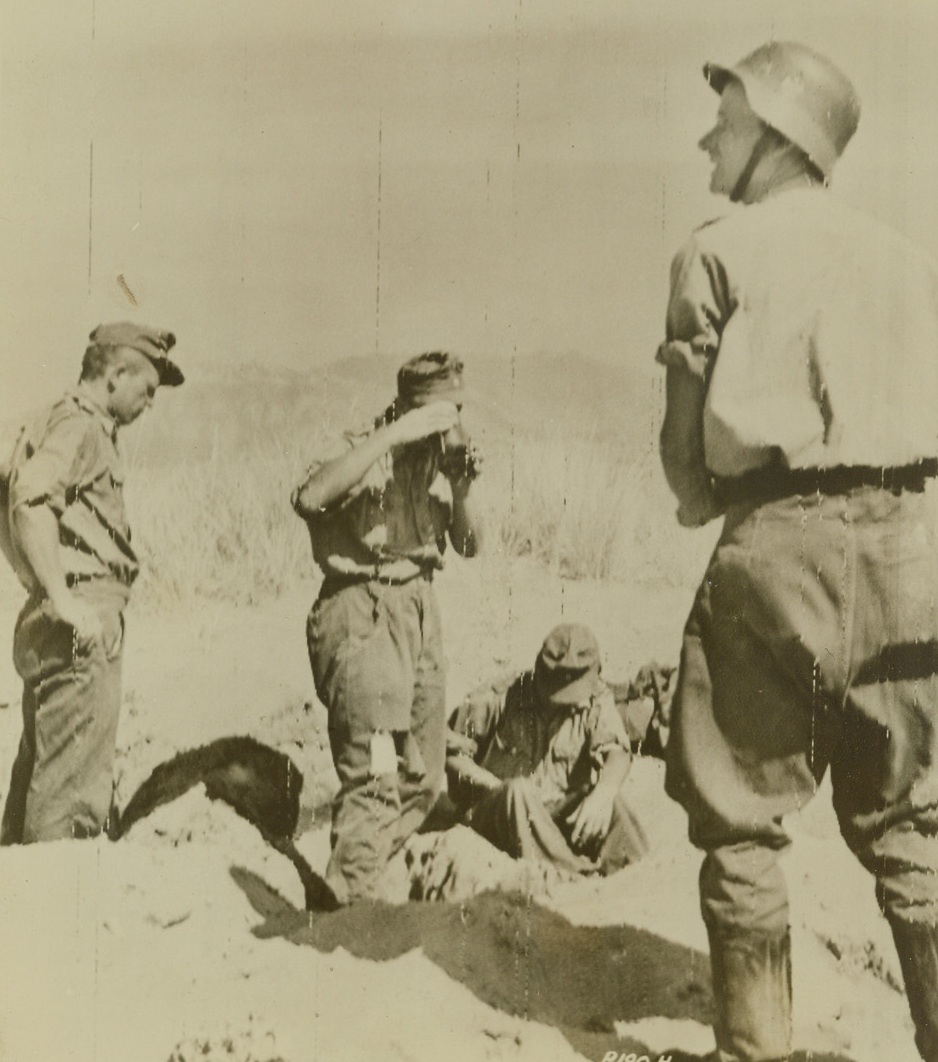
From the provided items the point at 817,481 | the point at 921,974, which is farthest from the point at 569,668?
the point at 921,974

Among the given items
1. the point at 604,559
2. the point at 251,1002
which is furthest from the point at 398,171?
the point at 251,1002

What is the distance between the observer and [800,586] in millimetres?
5020

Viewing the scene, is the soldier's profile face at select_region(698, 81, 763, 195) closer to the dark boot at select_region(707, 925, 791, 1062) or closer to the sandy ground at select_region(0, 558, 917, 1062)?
the sandy ground at select_region(0, 558, 917, 1062)

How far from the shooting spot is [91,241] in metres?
5.64

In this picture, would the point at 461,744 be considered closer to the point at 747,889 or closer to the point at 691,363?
the point at 747,889

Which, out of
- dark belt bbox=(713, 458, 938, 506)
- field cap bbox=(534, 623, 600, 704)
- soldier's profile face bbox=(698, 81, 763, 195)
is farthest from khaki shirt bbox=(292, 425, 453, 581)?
soldier's profile face bbox=(698, 81, 763, 195)

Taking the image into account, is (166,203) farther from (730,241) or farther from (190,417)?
(730,241)

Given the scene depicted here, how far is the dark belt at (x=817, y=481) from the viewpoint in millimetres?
5027

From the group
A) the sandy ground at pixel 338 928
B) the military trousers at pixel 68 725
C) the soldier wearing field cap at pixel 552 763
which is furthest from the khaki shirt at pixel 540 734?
the military trousers at pixel 68 725

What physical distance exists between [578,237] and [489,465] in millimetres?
878

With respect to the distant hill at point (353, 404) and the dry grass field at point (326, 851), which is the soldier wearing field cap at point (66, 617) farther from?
the distant hill at point (353, 404)

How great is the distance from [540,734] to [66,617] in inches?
67.6

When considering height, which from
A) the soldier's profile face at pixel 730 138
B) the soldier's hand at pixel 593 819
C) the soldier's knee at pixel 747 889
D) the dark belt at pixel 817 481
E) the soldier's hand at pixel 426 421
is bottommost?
the soldier's knee at pixel 747 889

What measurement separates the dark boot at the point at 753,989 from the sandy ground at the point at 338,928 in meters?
0.14
